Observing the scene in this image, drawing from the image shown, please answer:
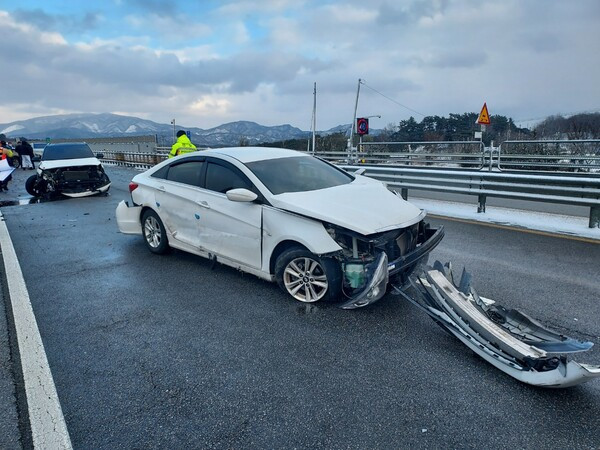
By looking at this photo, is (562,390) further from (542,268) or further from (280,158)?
(280,158)

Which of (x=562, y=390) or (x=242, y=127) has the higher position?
(x=242, y=127)

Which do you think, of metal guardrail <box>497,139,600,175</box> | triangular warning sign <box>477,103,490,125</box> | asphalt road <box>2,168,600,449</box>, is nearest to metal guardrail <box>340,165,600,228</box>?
asphalt road <box>2,168,600,449</box>

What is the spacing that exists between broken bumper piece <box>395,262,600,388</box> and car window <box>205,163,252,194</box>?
88.3 inches

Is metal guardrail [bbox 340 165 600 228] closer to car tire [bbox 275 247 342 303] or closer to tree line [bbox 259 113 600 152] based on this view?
car tire [bbox 275 247 342 303]

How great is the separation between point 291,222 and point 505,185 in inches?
233

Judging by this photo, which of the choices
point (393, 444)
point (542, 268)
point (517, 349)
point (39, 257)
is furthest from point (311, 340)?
point (39, 257)

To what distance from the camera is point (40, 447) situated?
241 centimetres

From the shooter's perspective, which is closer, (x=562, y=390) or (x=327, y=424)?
(x=327, y=424)

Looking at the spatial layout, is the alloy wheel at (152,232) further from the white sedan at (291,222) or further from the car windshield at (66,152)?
the car windshield at (66,152)

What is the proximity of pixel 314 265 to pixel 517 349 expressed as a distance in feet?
6.14

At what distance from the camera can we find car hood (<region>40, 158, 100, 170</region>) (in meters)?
12.7

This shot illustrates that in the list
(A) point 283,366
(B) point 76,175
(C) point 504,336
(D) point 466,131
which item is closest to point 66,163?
(B) point 76,175

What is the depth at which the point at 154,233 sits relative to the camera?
616 centimetres

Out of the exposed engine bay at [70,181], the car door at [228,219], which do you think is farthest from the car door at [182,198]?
the exposed engine bay at [70,181]
